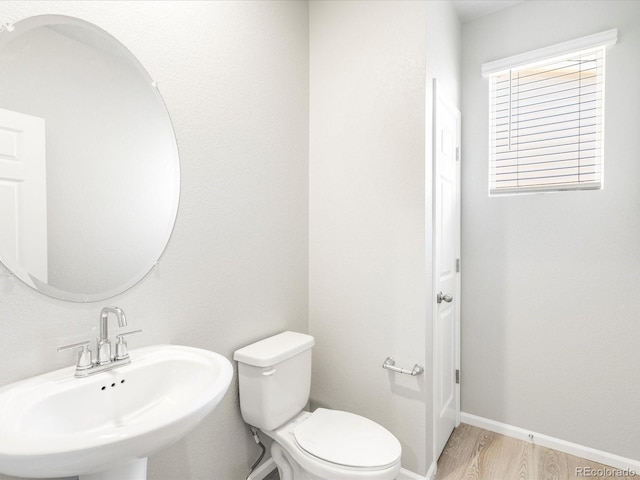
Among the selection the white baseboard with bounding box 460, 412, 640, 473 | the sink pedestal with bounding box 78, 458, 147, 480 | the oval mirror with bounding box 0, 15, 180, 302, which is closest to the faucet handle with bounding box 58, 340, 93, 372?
the oval mirror with bounding box 0, 15, 180, 302

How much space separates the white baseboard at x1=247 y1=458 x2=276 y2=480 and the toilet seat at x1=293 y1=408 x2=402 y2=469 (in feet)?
1.35

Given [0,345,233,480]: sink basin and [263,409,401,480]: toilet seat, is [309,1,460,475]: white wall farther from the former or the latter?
[0,345,233,480]: sink basin

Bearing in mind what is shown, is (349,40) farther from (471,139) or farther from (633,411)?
(633,411)

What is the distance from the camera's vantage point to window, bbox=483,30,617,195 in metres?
1.95

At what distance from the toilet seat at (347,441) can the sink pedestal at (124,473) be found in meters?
0.64

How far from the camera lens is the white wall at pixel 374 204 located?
1709mm

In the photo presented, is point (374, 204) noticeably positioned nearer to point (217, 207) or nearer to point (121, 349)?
point (217, 207)

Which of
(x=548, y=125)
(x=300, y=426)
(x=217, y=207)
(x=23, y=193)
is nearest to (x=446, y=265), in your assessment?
(x=548, y=125)

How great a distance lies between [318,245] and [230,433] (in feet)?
3.43

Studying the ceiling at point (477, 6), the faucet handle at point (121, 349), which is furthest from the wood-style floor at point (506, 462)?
the ceiling at point (477, 6)

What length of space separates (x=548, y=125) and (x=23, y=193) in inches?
99.2

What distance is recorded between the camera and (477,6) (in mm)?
2139

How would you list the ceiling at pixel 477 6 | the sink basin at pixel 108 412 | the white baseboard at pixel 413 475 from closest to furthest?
1. the sink basin at pixel 108 412
2. the white baseboard at pixel 413 475
3. the ceiling at pixel 477 6

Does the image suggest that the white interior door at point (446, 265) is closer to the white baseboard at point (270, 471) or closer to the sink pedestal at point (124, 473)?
the white baseboard at point (270, 471)
